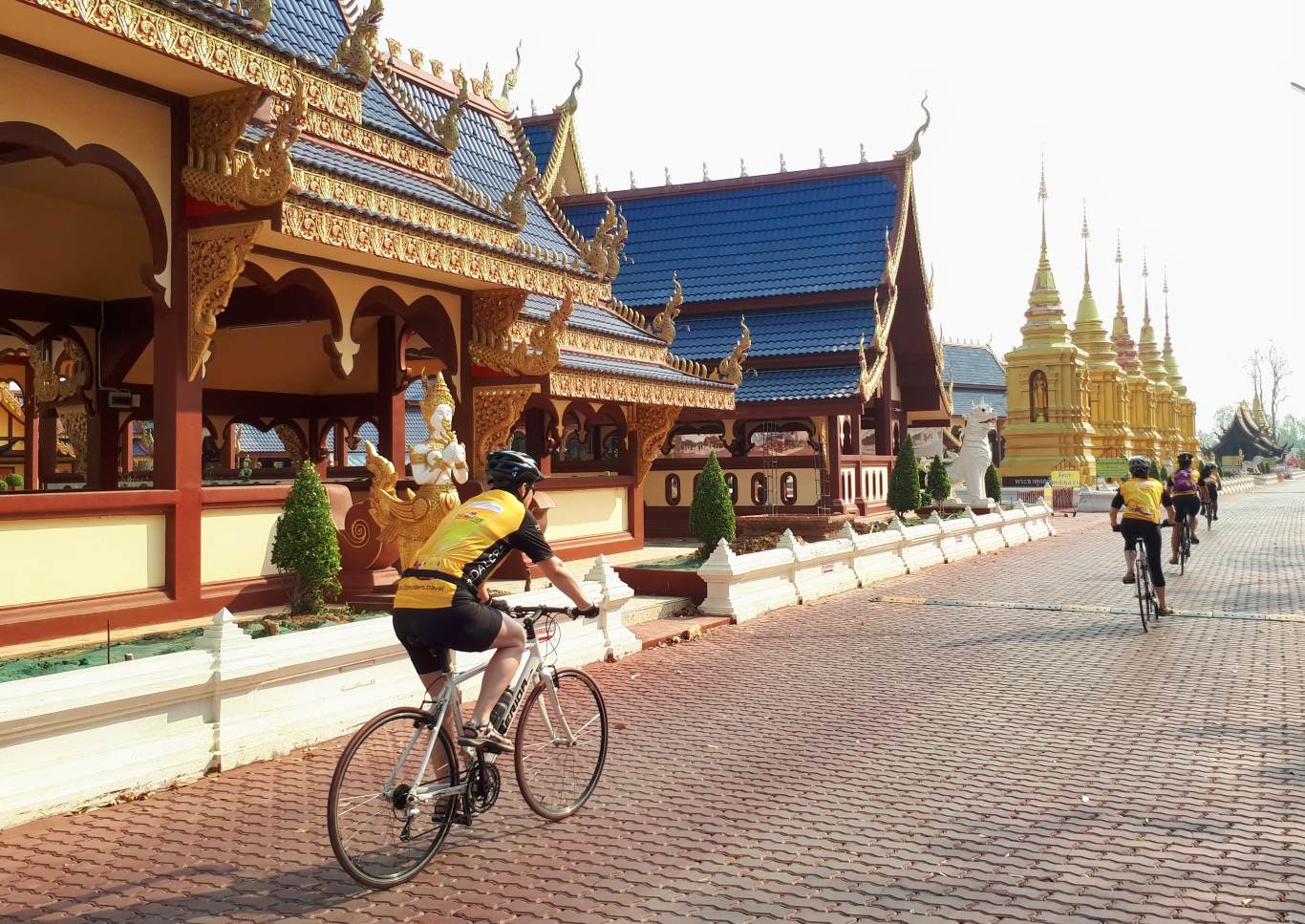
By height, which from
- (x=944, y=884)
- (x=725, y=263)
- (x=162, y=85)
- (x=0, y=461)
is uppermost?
(x=725, y=263)

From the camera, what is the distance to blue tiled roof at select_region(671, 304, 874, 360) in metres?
23.7

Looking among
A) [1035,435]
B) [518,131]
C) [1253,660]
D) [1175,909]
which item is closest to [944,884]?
[1175,909]

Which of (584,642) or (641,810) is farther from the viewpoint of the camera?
(584,642)

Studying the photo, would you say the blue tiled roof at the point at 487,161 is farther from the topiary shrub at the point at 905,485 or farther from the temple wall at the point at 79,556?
the topiary shrub at the point at 905,485

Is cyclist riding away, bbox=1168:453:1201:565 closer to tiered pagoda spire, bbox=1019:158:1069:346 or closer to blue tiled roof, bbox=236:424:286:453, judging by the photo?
blue tiled roof, bbox=236:424:286:453

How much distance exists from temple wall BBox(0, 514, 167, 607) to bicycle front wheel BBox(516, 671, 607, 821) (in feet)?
13.6

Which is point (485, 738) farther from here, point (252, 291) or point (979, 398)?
point (979, 398)

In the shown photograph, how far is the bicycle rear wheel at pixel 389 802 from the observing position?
14.9ft

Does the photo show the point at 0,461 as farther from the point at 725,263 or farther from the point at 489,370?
the point at 725,263

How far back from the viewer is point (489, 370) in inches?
494

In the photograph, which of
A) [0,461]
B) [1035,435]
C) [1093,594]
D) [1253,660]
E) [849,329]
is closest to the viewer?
[1253,660]

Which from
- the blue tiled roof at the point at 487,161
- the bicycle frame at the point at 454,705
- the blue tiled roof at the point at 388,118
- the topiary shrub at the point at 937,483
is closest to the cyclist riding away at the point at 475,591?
the bicycle frame at the point at 454,705

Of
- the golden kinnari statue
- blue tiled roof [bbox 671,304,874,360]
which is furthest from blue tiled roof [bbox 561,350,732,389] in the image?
blue tiled roof [bbox 671,304,874,360]

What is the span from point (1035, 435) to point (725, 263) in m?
28.7
